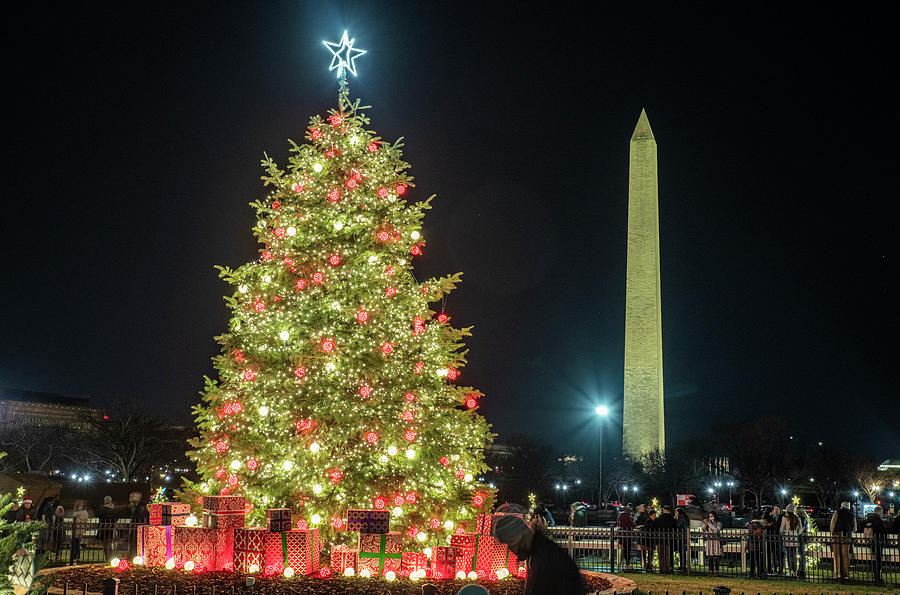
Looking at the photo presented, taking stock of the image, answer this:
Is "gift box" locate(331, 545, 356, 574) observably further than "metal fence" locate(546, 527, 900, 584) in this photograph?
No

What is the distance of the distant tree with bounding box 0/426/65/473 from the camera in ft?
248

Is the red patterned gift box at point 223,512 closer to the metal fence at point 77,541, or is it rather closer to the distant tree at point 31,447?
the metal fence at point 77,541

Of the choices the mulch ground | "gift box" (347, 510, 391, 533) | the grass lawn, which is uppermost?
"gift box" (347, 510, 391, 533)

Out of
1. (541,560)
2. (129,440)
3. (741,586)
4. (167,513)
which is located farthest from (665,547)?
(129,440)

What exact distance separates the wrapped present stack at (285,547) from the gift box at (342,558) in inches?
20.1

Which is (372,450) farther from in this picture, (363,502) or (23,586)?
(23,586)

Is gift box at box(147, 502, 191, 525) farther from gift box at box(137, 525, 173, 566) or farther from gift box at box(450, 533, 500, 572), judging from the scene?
gift box at box(450, 533, 500, 572)

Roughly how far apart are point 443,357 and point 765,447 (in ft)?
228

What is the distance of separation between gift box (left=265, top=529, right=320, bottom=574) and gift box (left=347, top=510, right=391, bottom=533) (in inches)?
35.6

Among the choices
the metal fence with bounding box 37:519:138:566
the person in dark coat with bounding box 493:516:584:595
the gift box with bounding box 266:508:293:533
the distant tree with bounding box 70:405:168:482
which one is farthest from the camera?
the distant tree with bounding box 70:405:168:482

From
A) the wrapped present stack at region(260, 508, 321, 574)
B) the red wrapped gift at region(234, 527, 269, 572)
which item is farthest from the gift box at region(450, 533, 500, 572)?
the red wrapped gift at region(234, 527, 269, 572)

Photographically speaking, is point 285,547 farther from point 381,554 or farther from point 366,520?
point 381,554

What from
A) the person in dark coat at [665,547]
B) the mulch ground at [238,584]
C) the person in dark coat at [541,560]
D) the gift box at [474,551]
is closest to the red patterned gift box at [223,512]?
the mulch ground at [238,584]

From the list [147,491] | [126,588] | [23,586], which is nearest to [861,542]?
[126,588]
